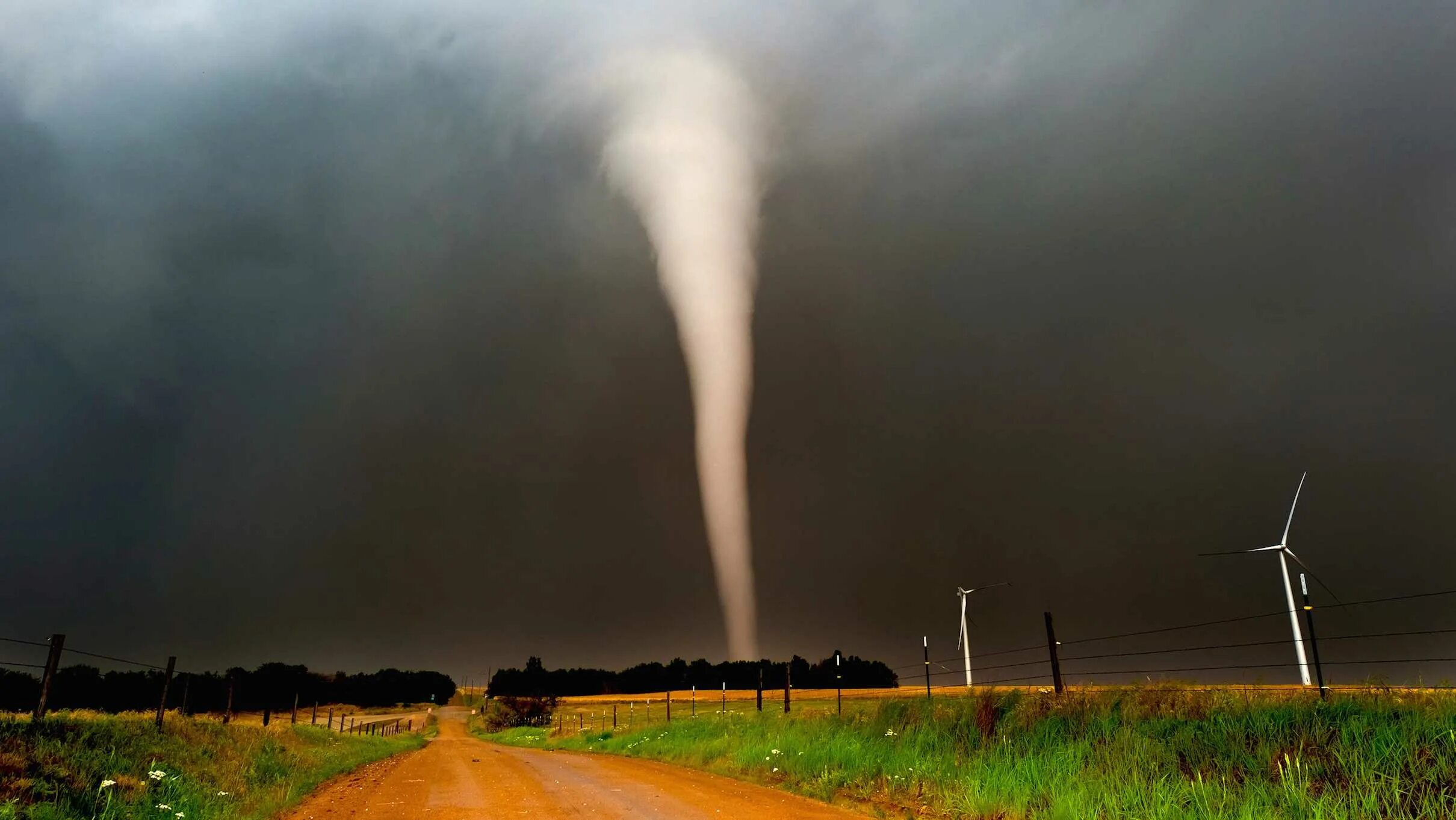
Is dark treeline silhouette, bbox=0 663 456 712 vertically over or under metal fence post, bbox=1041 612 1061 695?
under

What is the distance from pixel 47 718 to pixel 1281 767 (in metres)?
23.9

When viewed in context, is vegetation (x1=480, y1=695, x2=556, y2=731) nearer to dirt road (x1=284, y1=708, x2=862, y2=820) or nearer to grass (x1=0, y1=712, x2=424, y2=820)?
dirt road (x1=284, y1=708, x2=862, y2=820)

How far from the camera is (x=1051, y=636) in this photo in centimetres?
2081

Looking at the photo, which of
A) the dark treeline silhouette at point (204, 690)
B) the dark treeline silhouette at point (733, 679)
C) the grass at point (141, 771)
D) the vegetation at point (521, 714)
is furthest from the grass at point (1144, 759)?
the dark treeline silhouette at point (733, 679)

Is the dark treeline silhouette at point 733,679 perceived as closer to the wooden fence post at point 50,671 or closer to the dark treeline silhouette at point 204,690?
the dark treeline silhouette at point 204,690

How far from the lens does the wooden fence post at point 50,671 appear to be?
16.6 meters

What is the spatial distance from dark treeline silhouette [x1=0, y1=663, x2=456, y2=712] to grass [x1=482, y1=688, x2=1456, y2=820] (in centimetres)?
2974

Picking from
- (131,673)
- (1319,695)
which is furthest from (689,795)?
(131,673)

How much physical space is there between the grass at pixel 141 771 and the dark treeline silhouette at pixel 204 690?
1321cm

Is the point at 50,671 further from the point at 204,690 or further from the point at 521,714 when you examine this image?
the point at 204,690

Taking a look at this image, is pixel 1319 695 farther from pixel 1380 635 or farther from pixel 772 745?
pixel 772 745

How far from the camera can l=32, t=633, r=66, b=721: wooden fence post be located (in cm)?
1662

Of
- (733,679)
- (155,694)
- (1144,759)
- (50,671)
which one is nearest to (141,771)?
(50,671)

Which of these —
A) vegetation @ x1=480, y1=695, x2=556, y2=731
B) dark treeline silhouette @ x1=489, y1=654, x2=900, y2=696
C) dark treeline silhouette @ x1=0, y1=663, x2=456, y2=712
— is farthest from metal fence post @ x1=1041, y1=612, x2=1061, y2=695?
dark treeline silhouette @ x1=489, y1=654, x2=900, y2=696
